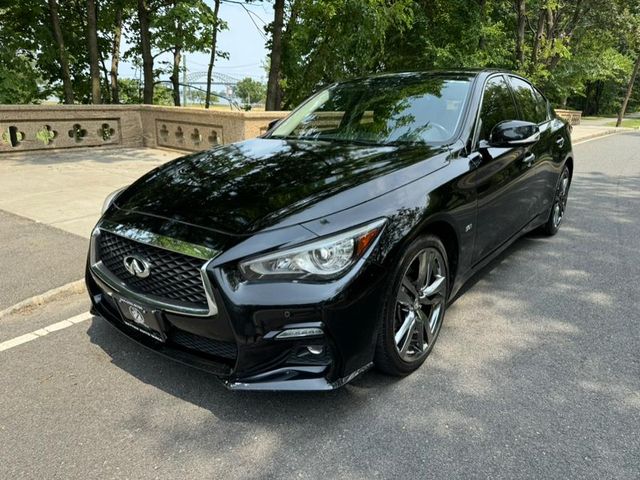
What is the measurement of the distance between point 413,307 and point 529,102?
2886 mm

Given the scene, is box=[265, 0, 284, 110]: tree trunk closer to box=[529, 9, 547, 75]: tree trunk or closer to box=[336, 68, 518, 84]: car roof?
box=[336, 68, 518, 84]: car roof

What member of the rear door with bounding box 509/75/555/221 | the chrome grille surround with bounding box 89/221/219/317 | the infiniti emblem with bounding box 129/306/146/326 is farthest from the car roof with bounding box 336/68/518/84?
the infiniti emblem with bounding box 129/306/146/326

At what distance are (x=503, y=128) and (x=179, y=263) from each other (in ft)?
7.65

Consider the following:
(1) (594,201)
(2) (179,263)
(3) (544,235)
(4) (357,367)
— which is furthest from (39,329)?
(1) (594,201)

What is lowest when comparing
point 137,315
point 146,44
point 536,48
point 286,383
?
point 286,383

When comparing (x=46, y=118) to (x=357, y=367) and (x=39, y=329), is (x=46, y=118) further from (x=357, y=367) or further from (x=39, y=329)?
(x=357, y=367)

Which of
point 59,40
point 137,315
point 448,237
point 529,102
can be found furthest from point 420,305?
point 59,40

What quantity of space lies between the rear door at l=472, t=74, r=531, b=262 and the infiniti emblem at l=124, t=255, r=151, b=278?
2.06 m

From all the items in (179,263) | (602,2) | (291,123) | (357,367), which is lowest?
(357,367)

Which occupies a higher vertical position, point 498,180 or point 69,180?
point 498,180

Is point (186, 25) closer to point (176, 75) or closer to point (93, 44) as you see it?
point (93, 44)

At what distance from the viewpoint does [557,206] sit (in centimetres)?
562

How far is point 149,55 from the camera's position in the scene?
49.4 feet

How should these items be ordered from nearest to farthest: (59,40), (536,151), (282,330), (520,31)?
(282,330)
(536,151)
(59,40)
(520,31)
